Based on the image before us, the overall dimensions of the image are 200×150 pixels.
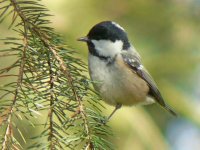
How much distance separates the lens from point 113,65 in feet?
7.49

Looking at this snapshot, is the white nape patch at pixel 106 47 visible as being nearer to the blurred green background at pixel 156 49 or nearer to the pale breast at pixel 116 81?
the pale breast at pixel 116 81

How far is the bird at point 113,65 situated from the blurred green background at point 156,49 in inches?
12.5

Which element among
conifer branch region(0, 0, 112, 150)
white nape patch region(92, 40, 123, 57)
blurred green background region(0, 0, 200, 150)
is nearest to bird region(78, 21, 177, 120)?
white nape patch region(92, 40, 123, 57)

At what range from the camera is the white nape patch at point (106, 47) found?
90.0 inches

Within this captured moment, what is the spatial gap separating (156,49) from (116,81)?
1190mm

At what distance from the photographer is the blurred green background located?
115 inches

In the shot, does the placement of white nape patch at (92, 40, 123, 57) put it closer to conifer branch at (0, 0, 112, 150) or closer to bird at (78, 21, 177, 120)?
bird at (78, 21, 177, 120)

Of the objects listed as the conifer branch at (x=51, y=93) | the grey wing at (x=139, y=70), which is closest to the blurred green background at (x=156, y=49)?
the grey wing at (x=139, y=70)

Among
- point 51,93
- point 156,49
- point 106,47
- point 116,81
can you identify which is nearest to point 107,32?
point 106,47

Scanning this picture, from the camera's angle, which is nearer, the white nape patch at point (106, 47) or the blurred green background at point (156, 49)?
the white nape patch at point (106, 47)

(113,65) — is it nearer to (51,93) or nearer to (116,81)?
(116,81)

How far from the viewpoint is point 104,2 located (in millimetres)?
3375

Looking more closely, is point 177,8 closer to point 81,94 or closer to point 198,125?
point 198,125

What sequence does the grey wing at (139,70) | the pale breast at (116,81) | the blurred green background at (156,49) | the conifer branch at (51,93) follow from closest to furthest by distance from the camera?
1. the conifer branch at (51,93)
2. the pale breast at (116,81)
3. the grey wing at (139,70)
4. the blurred green background at (156,49)
